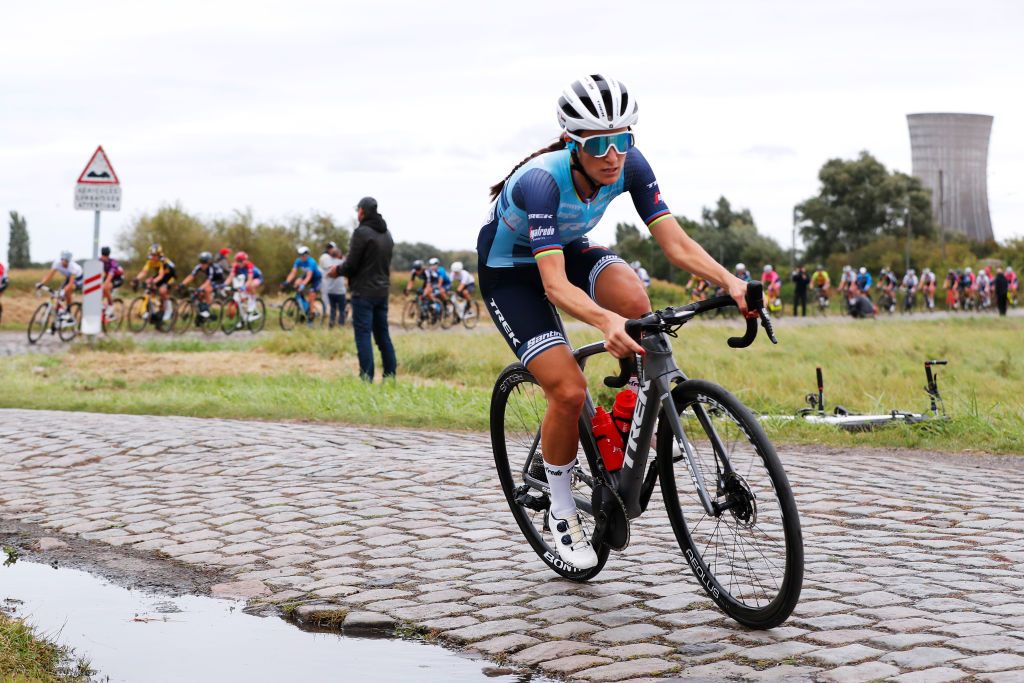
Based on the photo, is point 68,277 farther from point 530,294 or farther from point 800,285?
point 800,285

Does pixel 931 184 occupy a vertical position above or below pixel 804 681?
above

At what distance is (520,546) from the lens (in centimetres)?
634

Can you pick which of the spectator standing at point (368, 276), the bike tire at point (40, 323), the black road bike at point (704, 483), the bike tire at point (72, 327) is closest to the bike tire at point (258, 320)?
the bike tire at point (72, 327)

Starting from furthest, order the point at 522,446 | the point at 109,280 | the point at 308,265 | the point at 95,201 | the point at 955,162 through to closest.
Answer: the point at 955,162 < the point at 308,265 < the point at 109,280 < the point at 95,201 < the point at 522,446

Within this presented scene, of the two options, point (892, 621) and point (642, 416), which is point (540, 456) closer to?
point (642, 416)

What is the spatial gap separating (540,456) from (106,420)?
6.82 metres

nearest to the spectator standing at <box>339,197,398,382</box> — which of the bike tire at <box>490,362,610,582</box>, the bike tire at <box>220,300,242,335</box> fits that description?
the bike tire at <box>490,362,610,582</box>

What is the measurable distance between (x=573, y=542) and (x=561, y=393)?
2.29ft

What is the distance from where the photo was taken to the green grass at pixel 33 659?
4262 mm

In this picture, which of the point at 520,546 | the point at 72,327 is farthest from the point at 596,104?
the point at 72,327

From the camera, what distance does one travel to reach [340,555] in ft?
20.6

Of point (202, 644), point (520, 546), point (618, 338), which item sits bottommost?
point (202, 644)

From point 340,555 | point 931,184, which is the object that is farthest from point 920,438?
point 931,184

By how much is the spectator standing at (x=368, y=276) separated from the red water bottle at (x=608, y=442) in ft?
30.3
